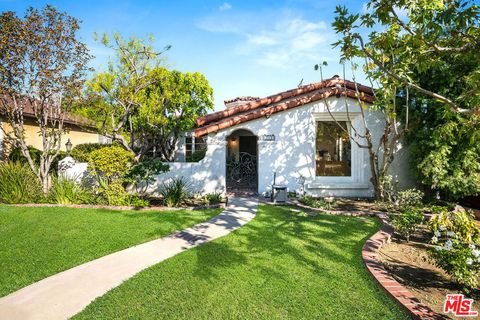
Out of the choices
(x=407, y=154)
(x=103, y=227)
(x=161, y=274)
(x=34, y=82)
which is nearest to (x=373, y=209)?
(x=407, y=154)

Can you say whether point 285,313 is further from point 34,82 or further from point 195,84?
point 195,84

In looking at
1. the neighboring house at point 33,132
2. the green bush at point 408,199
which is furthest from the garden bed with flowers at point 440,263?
the neighboring house at point 33,132

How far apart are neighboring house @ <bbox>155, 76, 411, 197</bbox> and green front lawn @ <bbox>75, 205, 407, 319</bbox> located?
5566mm

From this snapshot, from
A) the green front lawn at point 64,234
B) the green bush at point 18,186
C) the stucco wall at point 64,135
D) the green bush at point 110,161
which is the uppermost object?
the stucco wall at point 64,135

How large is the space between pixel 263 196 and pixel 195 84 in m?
7.20

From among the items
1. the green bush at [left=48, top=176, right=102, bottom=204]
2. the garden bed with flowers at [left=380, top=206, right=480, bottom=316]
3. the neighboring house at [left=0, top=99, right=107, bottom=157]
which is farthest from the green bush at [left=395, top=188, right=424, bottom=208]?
the neighboring house at [left=0, top=99, right=107, bottom=157]

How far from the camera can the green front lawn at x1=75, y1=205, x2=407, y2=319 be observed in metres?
3.42

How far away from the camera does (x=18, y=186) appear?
31.2 ft

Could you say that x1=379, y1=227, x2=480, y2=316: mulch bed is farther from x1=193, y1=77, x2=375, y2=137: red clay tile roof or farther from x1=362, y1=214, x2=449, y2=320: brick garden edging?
x1=193, y1=77, x2=375, y2=137: red clay tile roof

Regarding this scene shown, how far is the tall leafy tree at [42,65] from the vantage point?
937 cm

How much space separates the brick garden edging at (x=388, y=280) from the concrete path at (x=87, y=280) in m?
3.33

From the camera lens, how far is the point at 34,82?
971 cm
